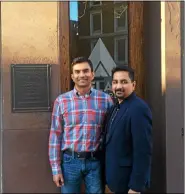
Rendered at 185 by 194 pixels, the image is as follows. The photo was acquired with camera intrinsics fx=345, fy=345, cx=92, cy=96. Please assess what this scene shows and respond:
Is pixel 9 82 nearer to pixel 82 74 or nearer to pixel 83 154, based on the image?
pixel 82 74

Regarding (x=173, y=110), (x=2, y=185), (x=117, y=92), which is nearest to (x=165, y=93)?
(x=173, y=110)

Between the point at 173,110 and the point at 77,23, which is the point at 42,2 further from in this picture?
the point at 173,110

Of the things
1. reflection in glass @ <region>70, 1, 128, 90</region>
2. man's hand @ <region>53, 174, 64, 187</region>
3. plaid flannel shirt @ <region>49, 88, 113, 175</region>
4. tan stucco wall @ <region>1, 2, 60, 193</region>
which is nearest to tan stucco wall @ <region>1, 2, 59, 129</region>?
tan stucco wall @ <region>1, 2, 60, 193</region>

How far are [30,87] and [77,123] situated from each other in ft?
3.41

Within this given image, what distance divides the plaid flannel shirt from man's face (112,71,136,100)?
0.40 metres

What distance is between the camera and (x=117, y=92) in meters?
3.02

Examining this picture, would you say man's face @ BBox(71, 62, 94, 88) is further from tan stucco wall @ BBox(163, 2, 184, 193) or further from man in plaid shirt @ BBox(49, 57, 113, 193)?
tan stucco wall @ BBox(163, 2, 184, 193)

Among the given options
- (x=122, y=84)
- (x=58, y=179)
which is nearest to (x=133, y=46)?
(x=122, y=84)

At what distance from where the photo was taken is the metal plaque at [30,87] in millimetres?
4055

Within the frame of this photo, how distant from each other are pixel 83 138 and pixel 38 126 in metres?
1.02

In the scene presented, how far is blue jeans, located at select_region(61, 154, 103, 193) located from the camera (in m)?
3.27

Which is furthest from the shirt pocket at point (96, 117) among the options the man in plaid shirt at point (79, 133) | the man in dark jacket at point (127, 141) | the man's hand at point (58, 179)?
the man's hand at point (58, 179)

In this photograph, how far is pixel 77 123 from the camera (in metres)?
3.29

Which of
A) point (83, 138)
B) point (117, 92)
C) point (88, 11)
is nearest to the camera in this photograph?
point (117, 92)
